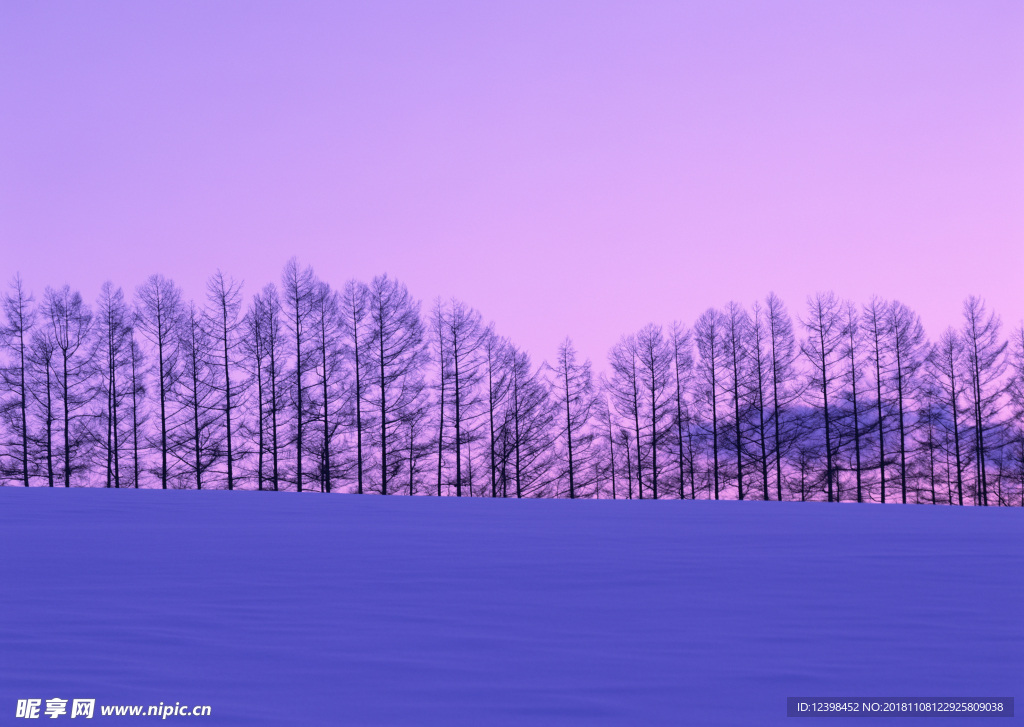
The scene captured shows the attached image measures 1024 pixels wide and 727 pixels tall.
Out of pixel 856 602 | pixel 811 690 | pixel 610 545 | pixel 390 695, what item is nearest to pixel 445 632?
pixel 390 695

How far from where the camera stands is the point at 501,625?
3787 mm

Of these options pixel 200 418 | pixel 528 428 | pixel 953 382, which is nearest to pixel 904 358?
pixel 953 382

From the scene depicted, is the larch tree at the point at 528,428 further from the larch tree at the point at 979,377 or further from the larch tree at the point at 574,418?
the larch tree at the point at 979,377

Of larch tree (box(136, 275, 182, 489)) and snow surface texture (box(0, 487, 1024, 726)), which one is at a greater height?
larch tree (box(136, 275, 182, 489))

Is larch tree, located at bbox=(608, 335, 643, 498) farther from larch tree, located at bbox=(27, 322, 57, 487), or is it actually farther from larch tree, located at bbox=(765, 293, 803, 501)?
larch tree, located at bbox=(27, 322, 57, 487)

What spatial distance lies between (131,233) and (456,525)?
29.0 m

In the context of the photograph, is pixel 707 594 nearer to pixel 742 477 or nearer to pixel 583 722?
pixel 583 722

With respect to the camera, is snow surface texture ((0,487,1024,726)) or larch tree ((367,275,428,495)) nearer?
snow surface texture ((0,487,1024,726))

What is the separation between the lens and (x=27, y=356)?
2869 cm

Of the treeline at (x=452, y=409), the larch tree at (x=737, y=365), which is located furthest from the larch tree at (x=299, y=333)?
the larch tree at (x=737, y=365)

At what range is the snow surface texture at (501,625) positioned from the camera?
2.78 m

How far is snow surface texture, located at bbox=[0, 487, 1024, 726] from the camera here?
9.11ft

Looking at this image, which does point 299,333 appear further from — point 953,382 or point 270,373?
point 953,382

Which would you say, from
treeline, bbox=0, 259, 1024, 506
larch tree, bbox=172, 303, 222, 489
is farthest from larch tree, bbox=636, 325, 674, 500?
larch tree, bbox=172, 303, 222, 489
